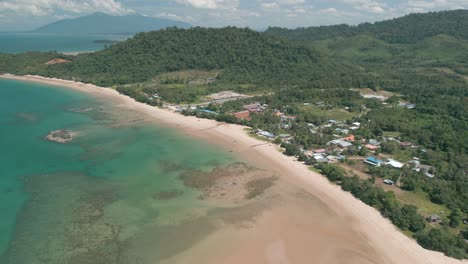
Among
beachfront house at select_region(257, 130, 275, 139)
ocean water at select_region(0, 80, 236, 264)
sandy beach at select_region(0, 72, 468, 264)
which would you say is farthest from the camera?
beachfront house at select_region(257, 130, 275, 139)

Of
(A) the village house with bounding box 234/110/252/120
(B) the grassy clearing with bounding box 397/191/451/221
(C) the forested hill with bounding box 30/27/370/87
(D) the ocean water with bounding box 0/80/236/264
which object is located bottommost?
(D) the ocean water with bounding box 0/80/236/264

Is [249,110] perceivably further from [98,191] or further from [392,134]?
[98,191]

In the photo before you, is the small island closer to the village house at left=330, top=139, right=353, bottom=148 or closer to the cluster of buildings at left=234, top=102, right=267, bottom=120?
the cluster of buildings at left=234, top=102, right=267, bottom=120

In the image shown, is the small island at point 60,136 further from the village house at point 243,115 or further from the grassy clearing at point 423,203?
the grassy clearing at point 423,203

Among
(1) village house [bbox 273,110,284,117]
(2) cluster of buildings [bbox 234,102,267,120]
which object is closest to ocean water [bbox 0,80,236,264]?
(2) cluster of buildings [bbox 234,102,267,120]

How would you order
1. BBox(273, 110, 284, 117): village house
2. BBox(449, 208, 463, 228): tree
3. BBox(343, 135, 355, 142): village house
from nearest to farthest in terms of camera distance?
BBox(449, 208, 463, 228): tree
BBox(343, 135, 355, 142): village house
BBox(273, 110, 284, 117): village house

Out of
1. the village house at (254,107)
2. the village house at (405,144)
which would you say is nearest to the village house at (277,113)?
the village house at (254,107)

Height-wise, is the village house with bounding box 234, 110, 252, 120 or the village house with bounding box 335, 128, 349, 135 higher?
the village house with bounding box 335, 128, 349, 135

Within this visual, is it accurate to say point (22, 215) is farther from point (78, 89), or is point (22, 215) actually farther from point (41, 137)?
point (78, 89)
